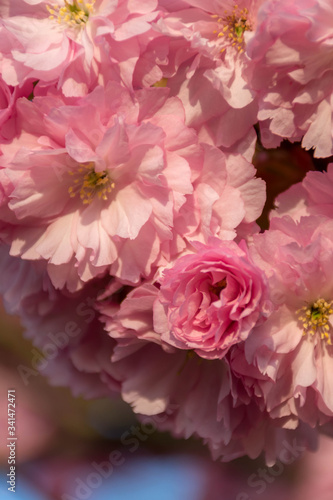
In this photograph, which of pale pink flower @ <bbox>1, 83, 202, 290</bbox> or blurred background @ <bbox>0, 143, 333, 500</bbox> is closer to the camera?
pale pink flower @ <bbox>1, 83, 202, 290</bbox>

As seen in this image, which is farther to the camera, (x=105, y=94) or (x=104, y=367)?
(x=104, y=367)

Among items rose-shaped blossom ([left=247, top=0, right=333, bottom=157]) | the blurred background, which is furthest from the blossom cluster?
the blurred background

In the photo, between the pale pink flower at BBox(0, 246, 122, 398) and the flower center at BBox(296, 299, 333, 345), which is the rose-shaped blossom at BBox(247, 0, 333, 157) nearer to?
the flower center at BBox(296, 299, 333, 345)

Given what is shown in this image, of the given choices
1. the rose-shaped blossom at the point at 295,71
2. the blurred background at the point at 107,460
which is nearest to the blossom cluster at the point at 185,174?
the rose-shaped blossom at the point at 295,71

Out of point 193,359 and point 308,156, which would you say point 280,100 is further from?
point 193,359

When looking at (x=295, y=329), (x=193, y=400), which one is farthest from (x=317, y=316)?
(x=193, y=400)

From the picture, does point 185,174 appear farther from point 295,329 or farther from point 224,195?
point 295,329

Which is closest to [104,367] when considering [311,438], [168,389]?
[168,389]
